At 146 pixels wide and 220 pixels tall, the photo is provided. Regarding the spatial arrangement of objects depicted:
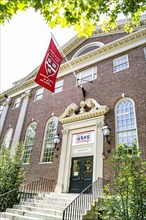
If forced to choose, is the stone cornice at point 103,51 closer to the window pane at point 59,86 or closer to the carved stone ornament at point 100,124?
the window pane at point 59,86

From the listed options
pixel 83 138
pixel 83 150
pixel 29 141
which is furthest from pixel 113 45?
pixel 29 141

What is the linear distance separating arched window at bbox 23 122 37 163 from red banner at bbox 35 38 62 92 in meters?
4.87

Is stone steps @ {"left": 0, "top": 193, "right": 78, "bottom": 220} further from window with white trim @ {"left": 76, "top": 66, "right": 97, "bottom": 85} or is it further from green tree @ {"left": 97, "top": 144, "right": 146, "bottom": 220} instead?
window with white trim @ {"left": 76, "top": 66, "right": 97, "bottom": 85}

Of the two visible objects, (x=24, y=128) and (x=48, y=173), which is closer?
(x=48, y=173)

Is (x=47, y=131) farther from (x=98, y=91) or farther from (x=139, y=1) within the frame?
(x=139, y=1)

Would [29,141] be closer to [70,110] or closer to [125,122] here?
[70,110]

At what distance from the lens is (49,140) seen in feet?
40.2

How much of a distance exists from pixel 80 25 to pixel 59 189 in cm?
850

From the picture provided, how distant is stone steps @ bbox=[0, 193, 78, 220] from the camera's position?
6.44 metres

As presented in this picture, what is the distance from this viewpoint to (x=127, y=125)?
914 cm

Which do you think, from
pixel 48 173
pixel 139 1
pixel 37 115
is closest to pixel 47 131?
pixel 37 115

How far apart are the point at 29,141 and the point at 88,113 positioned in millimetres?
5856

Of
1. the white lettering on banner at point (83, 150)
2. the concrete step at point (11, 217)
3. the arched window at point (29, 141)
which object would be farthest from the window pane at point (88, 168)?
the arched window at point (29, 141)

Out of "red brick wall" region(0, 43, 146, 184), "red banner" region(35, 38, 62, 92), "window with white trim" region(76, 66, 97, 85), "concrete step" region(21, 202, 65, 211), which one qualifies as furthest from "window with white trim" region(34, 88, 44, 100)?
"concrete step" region(21, 202, 65, 211)
